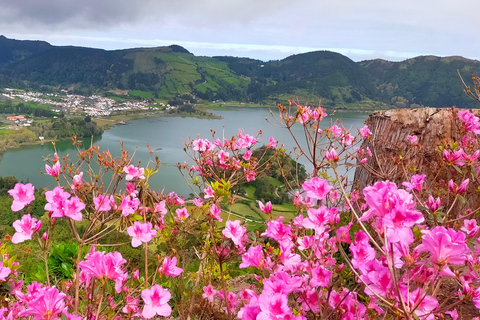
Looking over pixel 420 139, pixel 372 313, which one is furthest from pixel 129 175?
pixel 420 139

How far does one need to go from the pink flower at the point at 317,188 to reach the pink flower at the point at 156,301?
55 centimetres

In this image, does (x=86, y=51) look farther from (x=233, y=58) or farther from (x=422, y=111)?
(x=422, y=111)

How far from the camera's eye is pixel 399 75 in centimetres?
7925

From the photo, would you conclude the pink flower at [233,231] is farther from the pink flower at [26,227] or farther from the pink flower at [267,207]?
the pink flower at [26,227]

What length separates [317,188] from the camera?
965mm

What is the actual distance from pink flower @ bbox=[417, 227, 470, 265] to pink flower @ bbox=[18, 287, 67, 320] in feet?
2.81

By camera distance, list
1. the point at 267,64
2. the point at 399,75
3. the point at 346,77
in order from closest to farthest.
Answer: the point at 399,75 < the point at 346,77 < the point at 267,64

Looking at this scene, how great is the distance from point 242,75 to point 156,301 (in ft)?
413

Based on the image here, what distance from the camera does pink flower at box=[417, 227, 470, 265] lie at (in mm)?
583

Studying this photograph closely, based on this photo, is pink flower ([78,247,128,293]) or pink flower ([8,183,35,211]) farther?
pink flower ([8,183,35,211])

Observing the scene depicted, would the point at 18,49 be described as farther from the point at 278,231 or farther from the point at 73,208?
the point at 278,231

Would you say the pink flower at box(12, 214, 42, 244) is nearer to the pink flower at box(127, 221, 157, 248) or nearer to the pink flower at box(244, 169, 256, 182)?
the pink flower at box(127, 221, 157, 248)

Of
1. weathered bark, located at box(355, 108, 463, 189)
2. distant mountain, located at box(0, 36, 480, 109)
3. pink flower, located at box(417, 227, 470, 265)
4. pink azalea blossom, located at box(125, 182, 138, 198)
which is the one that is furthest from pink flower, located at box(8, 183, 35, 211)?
distant mountain, located at box(0, 36, 480, 109)

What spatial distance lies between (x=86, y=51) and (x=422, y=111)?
530 ft
